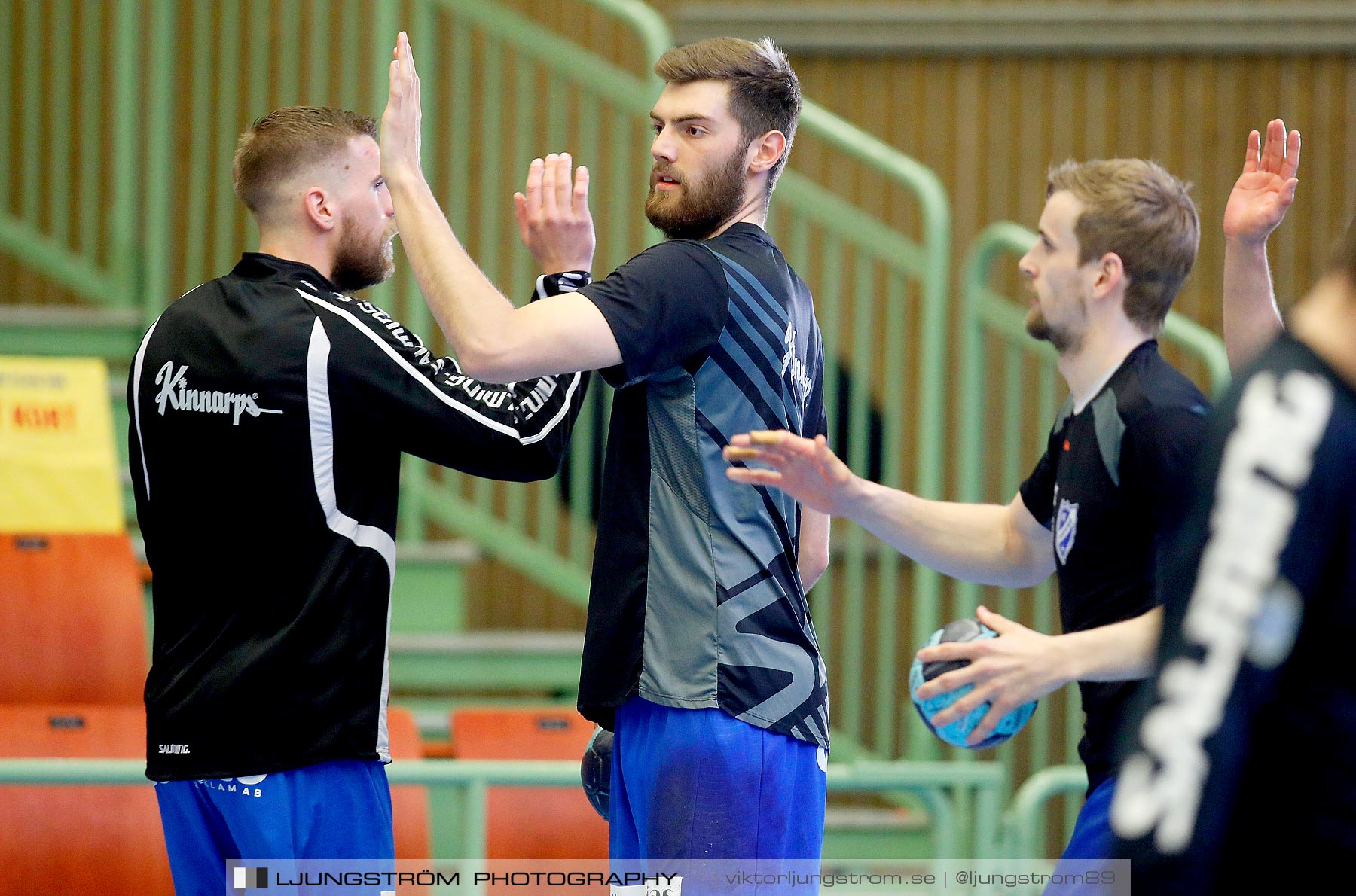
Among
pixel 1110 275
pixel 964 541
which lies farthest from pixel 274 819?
pixel 1110 275

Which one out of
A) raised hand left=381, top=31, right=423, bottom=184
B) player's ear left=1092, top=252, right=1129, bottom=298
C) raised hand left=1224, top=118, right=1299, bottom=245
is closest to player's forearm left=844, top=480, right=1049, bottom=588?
player's ear left=1092, top=252, right=1129, bottom=298

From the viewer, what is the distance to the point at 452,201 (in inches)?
208

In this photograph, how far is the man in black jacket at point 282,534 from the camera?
2578mm

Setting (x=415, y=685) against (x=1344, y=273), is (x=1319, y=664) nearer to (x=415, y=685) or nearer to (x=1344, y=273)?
(x=1344, y=273)

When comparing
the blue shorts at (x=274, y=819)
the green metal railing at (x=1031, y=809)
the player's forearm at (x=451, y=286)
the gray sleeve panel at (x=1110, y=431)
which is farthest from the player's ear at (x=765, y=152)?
the green metal railing at (x=1031, y=809)

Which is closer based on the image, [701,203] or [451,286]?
[451,286]

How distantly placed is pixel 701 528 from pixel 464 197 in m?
3.07

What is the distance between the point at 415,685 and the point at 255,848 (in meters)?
2.24

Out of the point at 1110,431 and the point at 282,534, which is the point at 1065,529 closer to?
the point at 1110,431

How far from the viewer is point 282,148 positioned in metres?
2.87

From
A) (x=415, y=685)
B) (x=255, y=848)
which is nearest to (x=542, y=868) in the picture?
(x=415, y=685)

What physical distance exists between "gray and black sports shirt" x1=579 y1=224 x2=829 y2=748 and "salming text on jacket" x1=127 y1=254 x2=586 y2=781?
29 centimetres

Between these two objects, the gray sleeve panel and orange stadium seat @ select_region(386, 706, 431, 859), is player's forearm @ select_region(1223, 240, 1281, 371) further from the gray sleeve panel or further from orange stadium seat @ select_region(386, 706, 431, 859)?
orange stadium seat @ select_region(386, 706, 431, 859)

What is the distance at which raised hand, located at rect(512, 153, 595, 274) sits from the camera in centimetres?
266
